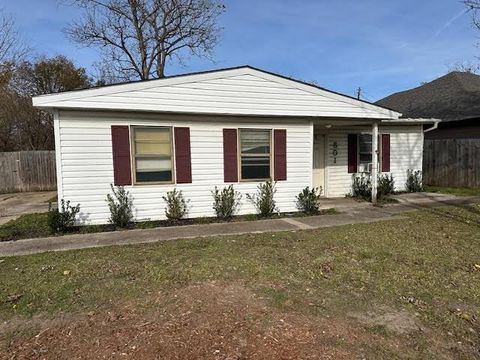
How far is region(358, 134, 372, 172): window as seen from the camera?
1209 cm

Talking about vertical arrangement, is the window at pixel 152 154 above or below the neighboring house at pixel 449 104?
below

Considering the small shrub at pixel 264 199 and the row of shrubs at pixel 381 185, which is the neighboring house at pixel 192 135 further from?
the row of shrubs at pixel 381 185

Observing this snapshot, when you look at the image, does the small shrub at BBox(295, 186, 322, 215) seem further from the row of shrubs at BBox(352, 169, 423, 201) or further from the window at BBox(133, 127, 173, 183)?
the window at BBox(133, 127, 173, 183)

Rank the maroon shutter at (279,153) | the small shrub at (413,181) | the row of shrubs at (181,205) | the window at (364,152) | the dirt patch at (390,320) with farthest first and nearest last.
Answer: the small shrub at (413,181), the window at (364,152), the maroon shutter at (279,153), the row of shrubs at (181,205), the dirt patch at (390,320)

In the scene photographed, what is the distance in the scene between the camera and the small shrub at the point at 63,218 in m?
7.01

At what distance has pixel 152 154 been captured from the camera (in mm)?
7883

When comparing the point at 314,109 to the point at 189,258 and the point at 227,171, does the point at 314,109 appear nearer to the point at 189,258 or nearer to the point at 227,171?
the point at 227,171

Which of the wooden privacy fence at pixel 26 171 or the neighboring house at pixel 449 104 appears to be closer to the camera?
the neighboring house at pixel 449 104

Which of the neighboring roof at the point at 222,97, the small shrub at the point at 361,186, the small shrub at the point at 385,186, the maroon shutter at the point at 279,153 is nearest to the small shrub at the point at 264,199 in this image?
the maroon shutter at the point at 279,153

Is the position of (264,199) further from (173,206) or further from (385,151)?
(385,151)

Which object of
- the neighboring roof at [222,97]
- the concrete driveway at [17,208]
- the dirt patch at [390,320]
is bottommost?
the dirt patch at [390,320]

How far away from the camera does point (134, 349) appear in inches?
109

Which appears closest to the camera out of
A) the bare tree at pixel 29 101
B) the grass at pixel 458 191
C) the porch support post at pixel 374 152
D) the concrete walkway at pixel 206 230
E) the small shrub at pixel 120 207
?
the concrete walkway at pixel 206 230

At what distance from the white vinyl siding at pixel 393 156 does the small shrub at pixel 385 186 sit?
0.45 metres
